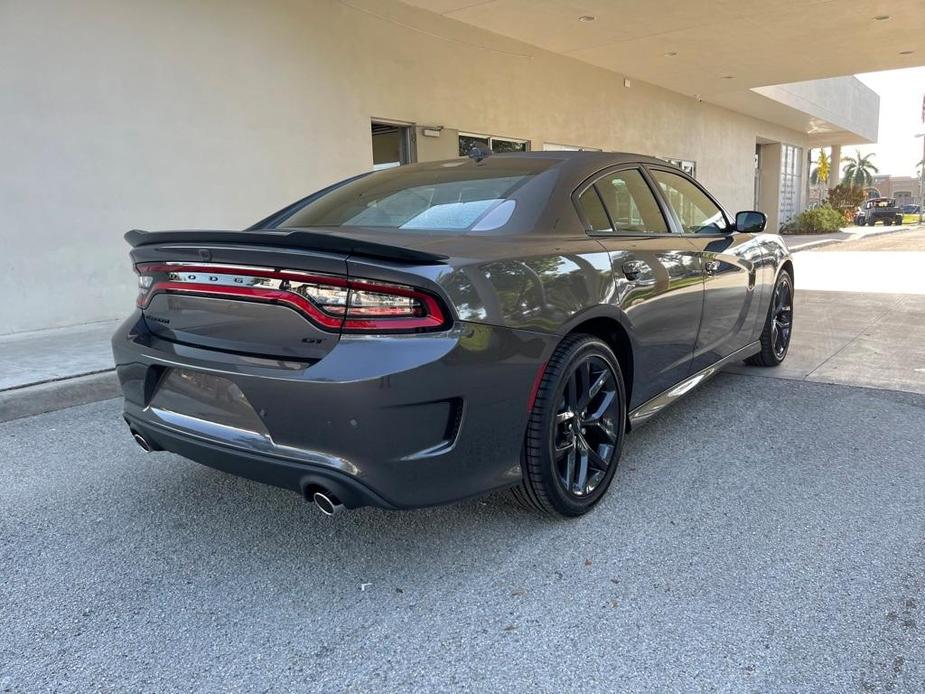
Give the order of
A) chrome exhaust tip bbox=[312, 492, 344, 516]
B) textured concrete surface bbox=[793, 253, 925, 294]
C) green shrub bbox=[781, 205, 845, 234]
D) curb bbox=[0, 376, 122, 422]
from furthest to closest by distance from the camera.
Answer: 1. green shrub bbox=[781, 205, 845, 234]
2. textured concrete surface bbox=[793, 253, 925, 294]
3. curb bbox=[0, 376, 122, 422]
4. chrome exhaust tip bbox=[312, 492, 344, 516]

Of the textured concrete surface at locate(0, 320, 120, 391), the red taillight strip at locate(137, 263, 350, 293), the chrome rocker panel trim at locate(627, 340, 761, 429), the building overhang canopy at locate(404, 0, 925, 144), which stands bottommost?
the textured concrete surface at locate(0, 320, 120, 391)

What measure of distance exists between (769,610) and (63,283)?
24.0ft

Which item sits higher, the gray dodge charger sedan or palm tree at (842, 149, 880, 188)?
palm tree at (842, 149, 880, 188)

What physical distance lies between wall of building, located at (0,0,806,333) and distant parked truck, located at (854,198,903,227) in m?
36.7

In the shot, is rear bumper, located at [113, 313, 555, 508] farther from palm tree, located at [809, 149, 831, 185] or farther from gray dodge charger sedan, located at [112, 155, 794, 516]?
palm tree, located at [809, 149, 831, 185]

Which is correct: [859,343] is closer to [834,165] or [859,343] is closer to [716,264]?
[716,264]

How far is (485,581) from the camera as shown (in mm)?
2455

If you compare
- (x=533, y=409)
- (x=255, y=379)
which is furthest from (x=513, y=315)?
(x=255, y=379)

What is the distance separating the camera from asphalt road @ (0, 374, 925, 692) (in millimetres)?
1989

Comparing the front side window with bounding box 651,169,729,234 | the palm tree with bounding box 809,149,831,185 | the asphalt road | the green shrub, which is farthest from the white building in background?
the palm tree with bounding box 809,149,831,185

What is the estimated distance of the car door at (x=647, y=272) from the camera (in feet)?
10.1

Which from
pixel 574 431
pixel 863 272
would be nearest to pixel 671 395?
pixel 574 431

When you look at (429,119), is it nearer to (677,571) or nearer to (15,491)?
(15,491)

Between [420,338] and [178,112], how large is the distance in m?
6.92
